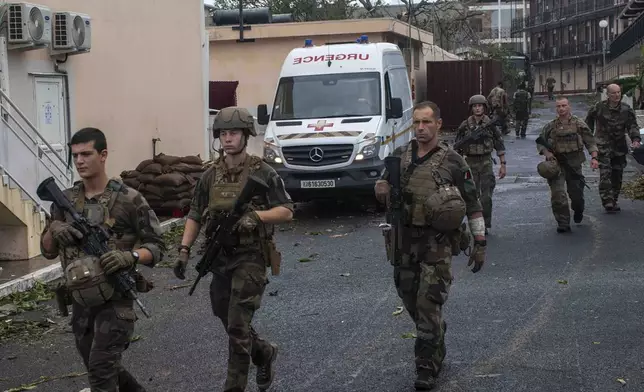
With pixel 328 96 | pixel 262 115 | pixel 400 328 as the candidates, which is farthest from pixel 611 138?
pixel 400 328

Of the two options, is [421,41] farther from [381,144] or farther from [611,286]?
[611,286]

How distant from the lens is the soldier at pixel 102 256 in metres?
5.30

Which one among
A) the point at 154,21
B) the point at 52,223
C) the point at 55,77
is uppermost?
the point at 154,21

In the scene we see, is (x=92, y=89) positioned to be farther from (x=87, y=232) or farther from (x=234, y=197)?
(x=87, y=232)

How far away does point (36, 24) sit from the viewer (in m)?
13.7

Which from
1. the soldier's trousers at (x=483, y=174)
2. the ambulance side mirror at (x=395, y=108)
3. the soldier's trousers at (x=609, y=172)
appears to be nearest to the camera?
the soldier's trousers at (x=483, y=174)

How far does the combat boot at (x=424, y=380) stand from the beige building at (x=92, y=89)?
7051 mm

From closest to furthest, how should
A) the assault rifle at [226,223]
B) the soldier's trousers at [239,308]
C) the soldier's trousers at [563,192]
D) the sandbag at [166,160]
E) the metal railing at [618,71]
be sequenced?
the assault rifle at [226,223]
the soldier's trousers at [239,308]
the soldier's trousers at [563,192]
the sandbag at [166,160]
the metal railing at [618,71]

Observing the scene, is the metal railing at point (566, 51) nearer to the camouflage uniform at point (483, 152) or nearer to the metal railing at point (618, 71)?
the metal railing at point (618, 71)

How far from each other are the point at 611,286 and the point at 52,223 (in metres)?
6.14

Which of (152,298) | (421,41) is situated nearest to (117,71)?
(152,298)

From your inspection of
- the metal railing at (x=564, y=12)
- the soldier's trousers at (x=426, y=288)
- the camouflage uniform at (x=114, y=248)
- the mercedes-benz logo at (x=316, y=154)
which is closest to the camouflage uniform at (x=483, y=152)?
the mercedes-benz logo at (x=316, y=154)

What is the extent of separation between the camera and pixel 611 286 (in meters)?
9.72

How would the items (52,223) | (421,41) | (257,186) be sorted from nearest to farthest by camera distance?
(52,223), (257,186), (421,41)
